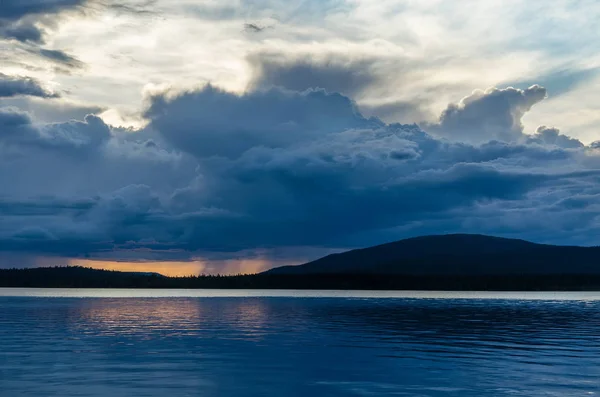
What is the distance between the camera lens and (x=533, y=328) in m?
73.2

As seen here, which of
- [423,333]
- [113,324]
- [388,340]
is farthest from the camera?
[113,324]

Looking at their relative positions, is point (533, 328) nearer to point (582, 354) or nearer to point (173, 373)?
point (582, 354)

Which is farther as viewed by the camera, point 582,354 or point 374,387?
point 582,354

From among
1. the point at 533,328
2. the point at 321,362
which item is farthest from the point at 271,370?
the point at 533,328

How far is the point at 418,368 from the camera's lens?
4191 cm

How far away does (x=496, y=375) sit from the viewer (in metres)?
38.7

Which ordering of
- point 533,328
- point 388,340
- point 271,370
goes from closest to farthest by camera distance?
point 271,370, point 388,340, point 533,328

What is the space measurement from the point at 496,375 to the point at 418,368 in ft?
15.9

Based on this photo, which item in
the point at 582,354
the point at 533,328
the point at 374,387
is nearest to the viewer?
the point at 374,387

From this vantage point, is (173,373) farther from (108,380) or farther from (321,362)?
(321,362)

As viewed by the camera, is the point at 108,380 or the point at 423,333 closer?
the point at 108,380

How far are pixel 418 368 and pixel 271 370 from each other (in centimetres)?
842

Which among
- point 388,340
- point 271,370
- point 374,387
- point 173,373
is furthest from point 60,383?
point 388,340

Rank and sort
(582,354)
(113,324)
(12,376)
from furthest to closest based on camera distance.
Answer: (113,324)
(582,354)
(12,376)
